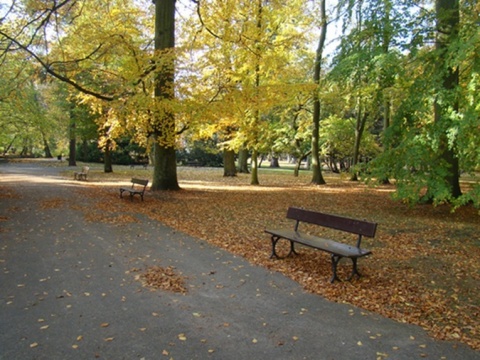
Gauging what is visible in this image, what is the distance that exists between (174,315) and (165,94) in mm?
11018

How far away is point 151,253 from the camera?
6.89m

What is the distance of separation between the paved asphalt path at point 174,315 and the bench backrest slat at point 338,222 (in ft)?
4.02

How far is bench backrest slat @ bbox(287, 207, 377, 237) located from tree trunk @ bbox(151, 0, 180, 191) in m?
8.19

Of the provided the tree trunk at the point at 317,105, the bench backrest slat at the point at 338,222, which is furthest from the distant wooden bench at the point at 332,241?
the tree trunk at the point at 317,105

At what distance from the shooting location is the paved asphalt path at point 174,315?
356cm

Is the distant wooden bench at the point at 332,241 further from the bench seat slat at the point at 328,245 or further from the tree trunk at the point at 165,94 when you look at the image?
the tree trunk at the point at 165,94

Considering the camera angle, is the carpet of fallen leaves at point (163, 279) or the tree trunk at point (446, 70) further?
the tree trunk at point (446, 70)

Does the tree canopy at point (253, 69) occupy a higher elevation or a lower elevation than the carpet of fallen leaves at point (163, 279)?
higher

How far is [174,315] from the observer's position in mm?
4289

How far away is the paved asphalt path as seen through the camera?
356 cm

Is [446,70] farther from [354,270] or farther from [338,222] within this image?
[354,270]

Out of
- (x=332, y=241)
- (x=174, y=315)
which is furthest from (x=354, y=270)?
(x=174, y=315)

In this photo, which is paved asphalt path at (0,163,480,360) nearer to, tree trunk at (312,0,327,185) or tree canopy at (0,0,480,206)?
tree canopy at (0,0,480,206)

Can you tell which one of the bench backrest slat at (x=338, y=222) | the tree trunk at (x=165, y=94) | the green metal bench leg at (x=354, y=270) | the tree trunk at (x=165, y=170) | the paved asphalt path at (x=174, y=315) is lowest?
the paved asphalt path at (x=174, y=315)
